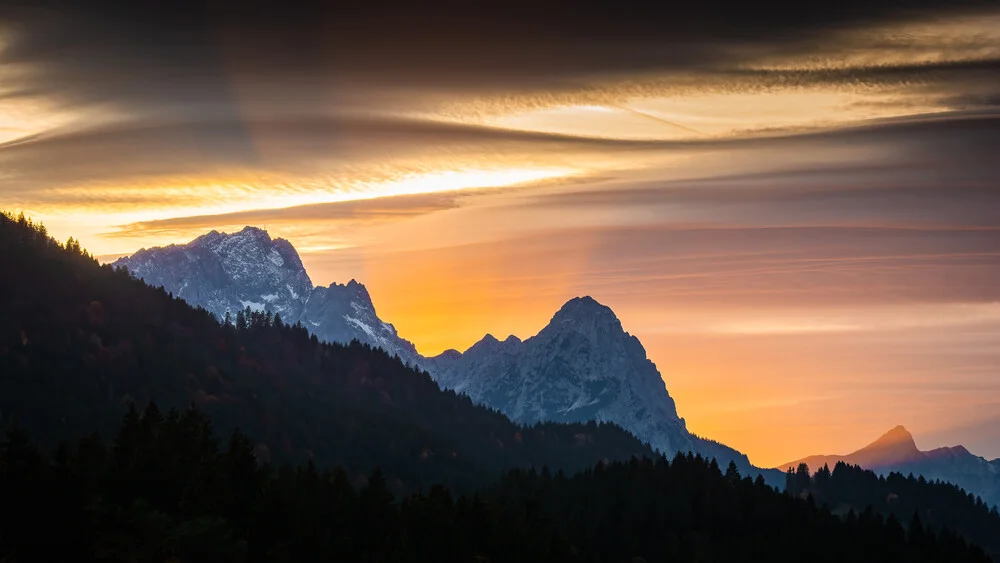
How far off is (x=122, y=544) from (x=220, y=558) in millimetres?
19094

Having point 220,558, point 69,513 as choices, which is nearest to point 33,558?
point 69,513

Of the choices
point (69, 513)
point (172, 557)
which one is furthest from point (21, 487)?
point (172, 557)

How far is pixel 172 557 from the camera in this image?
618 ft

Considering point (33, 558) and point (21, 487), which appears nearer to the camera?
point (33, 558)

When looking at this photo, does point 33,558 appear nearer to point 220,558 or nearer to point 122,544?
point 122,544

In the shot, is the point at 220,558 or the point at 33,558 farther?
the point at 220,558

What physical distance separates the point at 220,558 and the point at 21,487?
84.3ft

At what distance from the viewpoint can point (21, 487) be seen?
Answer: 196000 mm

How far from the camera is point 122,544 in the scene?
182625 mm

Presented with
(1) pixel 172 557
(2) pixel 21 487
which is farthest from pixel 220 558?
(2) pixel 21 487

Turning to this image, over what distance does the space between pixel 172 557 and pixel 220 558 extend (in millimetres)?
11785

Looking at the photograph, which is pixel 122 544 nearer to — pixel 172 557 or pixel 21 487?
pixel 172 557

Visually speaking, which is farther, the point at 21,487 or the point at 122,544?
the point at 21,487

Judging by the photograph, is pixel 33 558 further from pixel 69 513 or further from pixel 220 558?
pixel 220 558
